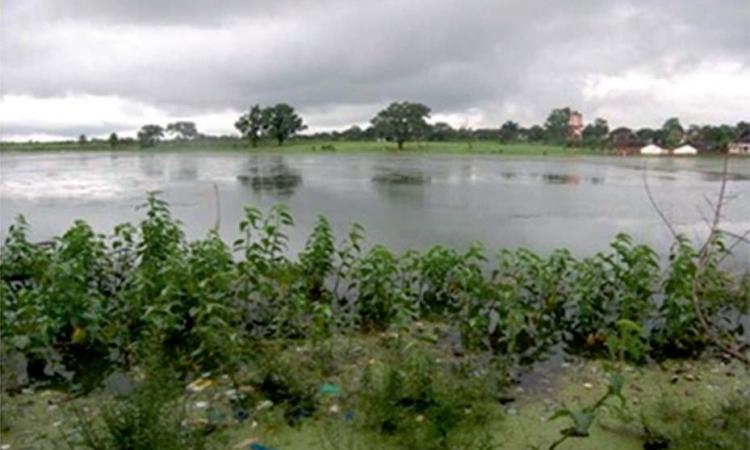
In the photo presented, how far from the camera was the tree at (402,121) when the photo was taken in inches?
2031

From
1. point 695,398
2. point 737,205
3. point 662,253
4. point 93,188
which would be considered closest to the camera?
point 695,398

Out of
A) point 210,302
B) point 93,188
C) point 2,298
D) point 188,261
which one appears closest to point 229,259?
point 188,261

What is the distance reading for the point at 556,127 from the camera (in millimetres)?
48688

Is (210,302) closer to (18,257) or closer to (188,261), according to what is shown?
(188,261)

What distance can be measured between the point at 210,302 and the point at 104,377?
2.61 feet

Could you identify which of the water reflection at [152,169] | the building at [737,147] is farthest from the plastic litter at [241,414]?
the water reflection at [152,169]

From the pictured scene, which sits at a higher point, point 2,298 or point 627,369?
point 2,298

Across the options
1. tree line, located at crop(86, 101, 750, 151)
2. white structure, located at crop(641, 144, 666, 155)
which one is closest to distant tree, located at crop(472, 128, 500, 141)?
tree line, located at crop(86, 101, 750, 151)

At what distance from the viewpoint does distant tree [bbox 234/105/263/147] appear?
141ft

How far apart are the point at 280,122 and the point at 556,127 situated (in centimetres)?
2344

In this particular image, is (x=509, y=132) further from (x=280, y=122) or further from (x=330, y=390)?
(x=330, y=390)

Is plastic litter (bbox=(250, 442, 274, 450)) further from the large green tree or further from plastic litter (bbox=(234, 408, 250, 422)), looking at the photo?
the large green tree

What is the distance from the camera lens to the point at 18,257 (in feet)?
16.1

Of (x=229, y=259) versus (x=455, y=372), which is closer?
(x=455, y=372)
